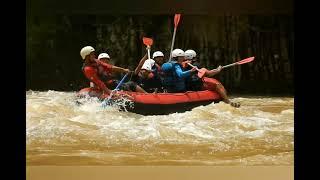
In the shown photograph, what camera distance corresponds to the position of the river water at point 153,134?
2.69 m

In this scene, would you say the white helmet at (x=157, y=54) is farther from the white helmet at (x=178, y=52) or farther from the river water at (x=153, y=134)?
the river water at (x=153, y=134)

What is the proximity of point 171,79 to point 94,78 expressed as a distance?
0.49m

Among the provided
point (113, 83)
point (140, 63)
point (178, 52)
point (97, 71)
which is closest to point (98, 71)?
point (97, 71)

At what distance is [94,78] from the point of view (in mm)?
2734

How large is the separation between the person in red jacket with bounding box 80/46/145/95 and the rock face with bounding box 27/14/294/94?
0.04 meters

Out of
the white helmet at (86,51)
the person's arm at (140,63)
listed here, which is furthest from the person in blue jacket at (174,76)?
the white helmet at (86,51)

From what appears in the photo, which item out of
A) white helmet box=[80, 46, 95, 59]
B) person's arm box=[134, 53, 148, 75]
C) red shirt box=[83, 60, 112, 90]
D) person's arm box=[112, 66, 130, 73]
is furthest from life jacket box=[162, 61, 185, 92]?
white helmet box=[80, 46, 95, 59]

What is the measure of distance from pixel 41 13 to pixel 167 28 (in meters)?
0.79

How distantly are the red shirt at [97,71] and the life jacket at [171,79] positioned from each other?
1.16ft

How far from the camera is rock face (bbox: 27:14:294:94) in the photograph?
2.71 m

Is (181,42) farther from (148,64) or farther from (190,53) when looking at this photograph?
(148,64)
